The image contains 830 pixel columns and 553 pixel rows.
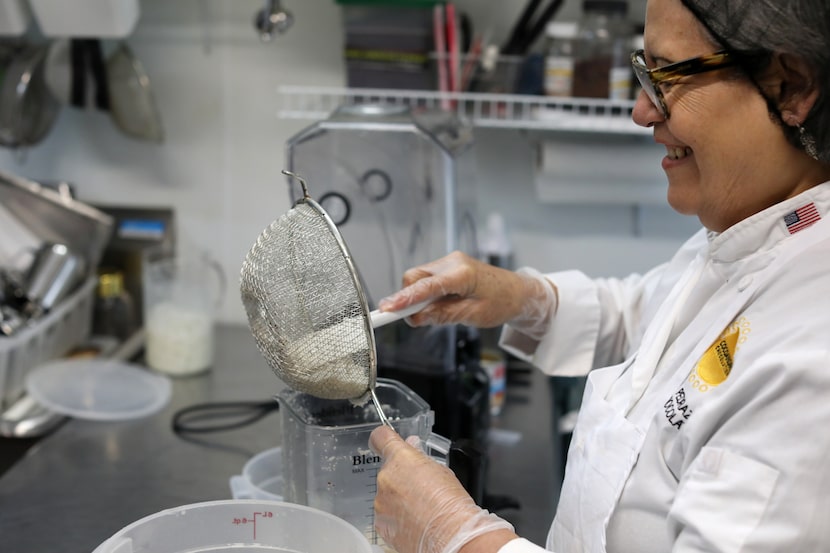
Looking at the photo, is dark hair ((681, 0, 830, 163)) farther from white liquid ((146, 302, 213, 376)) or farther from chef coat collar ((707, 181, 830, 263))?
white liquid ((146, 302, 213, 376))

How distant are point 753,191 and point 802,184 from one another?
5 cm

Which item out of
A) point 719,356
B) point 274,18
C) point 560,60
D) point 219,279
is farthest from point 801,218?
point 219,279

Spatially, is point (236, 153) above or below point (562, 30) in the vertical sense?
below

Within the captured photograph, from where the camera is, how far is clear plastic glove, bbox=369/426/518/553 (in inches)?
32.1

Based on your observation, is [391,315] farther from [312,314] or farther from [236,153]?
[236,153]

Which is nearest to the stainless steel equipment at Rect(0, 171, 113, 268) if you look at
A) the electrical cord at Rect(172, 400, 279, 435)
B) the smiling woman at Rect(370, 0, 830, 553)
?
the electrical cord at Rect(172, 400, 279, 435)

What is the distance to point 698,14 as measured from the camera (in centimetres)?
79

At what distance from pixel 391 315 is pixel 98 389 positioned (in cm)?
90

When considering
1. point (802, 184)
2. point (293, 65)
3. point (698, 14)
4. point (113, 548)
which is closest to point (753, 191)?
point (802, 184)

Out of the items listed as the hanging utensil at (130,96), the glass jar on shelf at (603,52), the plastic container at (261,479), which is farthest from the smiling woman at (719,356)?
the hanging utensil at (130,96)

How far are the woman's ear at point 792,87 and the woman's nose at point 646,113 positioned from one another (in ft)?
0.42

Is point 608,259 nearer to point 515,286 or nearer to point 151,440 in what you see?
point 515,286

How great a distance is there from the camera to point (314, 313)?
3.00ft

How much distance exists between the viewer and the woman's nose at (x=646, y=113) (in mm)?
882
